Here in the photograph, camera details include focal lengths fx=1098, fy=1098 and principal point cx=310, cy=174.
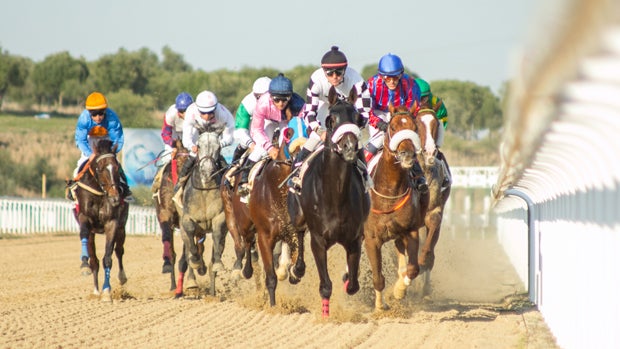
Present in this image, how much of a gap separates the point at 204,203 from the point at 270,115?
5.94 feet

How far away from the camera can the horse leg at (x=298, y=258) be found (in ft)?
33.9

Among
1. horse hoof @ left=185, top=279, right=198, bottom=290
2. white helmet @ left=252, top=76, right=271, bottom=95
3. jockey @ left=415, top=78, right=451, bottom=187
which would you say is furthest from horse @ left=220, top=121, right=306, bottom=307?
horse hoof @ left=185, top=279, right=198, bottom=290

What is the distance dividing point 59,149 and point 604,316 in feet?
217

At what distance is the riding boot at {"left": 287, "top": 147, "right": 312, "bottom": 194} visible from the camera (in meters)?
9.65

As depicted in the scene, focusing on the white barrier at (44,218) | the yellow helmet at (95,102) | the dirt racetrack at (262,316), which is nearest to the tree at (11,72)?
the white barrier at (44,218)

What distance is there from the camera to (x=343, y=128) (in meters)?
8.65

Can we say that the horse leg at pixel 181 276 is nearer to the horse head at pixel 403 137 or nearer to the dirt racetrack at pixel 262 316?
the dirt racetrack at pixel 262 316

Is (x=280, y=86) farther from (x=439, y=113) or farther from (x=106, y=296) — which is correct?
(x=106, y=296)

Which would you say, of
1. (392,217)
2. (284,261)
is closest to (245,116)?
(284,261)

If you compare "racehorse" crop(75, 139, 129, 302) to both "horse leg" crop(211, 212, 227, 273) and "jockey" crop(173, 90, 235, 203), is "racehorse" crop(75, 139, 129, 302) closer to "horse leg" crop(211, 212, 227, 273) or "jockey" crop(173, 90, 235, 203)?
"jockey" crop(173, 90, 235, 203)

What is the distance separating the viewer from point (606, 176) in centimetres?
505

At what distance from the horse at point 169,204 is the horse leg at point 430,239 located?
3.50 m

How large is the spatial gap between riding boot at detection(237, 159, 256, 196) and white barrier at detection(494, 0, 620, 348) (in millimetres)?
2622

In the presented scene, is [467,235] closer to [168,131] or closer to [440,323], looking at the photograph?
[168,131]
